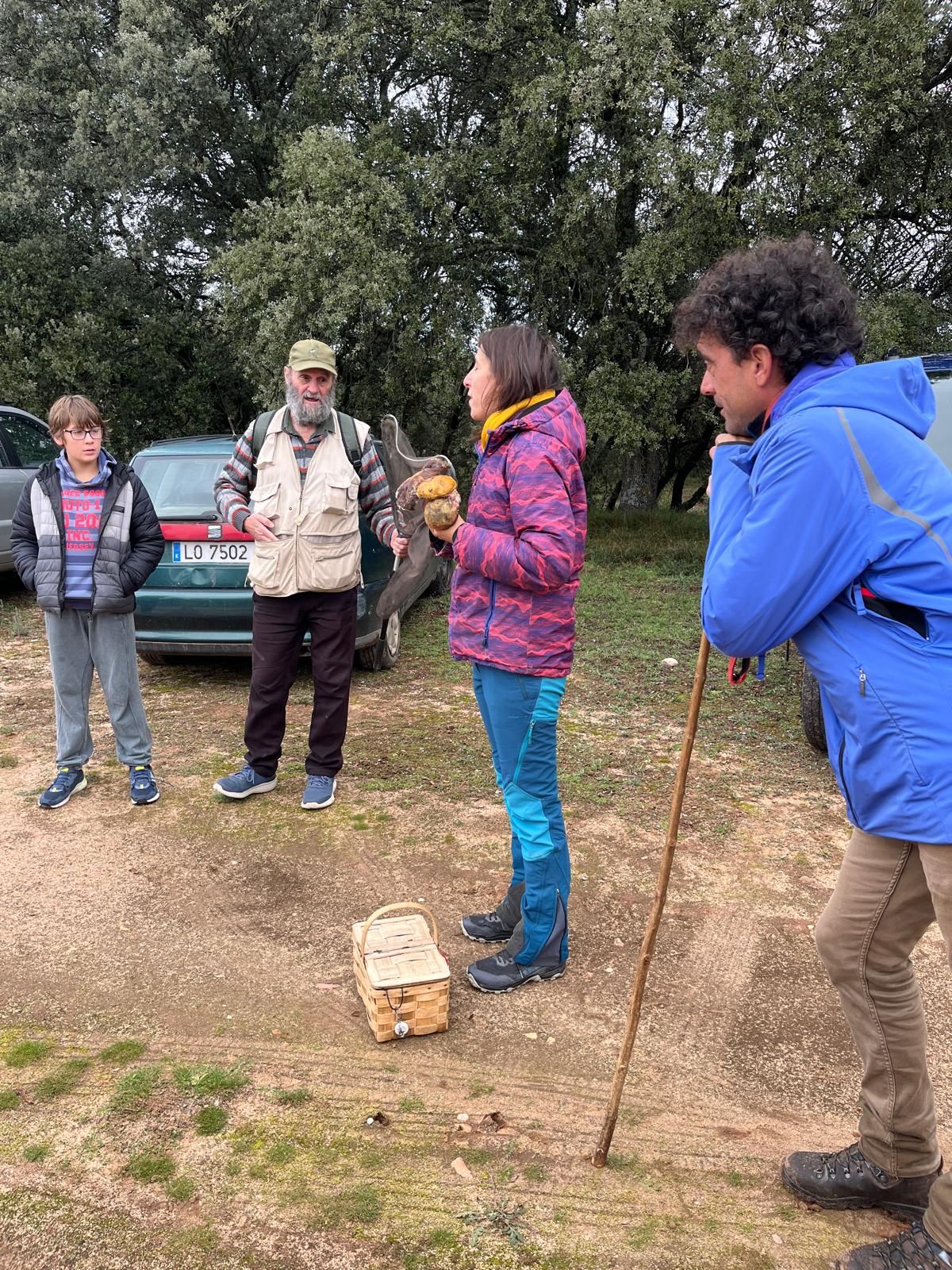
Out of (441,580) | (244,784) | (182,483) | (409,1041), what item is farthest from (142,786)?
(441,580)

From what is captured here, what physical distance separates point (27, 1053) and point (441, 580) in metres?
7.71

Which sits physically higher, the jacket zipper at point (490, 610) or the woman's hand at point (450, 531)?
the woman's hand at point (450, 531)

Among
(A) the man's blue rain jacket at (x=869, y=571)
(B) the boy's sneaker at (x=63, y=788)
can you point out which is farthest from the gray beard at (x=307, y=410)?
(A) the man's blue rain jacket at (x=869, y=571)

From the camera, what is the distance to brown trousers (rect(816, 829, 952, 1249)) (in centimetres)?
210

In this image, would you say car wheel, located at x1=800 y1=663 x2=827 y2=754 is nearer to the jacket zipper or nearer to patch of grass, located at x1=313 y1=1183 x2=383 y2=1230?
the jacket zipper

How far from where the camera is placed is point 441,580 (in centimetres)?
1038

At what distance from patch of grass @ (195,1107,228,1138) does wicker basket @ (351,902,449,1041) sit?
527 mm

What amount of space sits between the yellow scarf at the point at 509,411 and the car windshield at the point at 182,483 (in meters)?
3.70

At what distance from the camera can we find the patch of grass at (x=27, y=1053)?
2.91 m

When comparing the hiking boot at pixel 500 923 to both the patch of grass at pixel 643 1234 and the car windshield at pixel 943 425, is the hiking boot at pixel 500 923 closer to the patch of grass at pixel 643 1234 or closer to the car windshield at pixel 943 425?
the patch of grass at pixel 643 1234

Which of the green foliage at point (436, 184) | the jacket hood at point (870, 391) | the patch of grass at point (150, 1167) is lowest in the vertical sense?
the patch of grass at point (150, 1167)

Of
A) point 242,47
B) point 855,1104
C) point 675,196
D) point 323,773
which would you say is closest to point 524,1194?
point 855,1104

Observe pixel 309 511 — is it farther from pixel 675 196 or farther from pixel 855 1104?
pixel 675 196

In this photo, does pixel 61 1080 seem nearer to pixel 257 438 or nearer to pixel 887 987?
pixel 887 987
